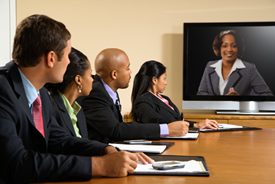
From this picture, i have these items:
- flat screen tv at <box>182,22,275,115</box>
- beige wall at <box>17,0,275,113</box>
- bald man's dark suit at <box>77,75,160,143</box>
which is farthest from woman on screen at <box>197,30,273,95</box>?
bald man's dark suit at <box>77,75,160,143</box>

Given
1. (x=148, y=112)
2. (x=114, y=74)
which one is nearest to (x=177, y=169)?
(x=114, y=74)

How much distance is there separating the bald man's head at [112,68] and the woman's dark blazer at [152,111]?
381 mm

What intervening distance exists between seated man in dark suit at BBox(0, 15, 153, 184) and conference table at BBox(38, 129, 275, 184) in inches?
2.4

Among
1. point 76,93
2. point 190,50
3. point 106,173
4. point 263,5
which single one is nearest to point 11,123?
point 106,173

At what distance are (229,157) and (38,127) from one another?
819 millimetres

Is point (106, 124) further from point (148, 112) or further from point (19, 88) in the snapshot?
point (19, 88)

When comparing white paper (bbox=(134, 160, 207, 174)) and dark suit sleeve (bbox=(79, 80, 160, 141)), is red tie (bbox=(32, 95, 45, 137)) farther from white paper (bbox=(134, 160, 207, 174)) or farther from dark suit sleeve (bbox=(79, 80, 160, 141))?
dark suit sleeve (bbox=(79, 80, 160, 141))

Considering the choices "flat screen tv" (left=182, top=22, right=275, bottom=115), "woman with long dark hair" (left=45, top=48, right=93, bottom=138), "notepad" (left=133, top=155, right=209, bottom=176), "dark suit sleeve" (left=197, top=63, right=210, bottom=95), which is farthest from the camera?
"dark suit sleeve" (left=197, top=63, right=210, bottom=95)

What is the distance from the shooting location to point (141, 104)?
277cm

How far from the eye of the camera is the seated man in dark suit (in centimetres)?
102

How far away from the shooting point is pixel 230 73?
4.48m

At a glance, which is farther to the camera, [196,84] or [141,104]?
[196,84]

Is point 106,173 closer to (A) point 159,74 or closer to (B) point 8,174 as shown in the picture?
(B) point 8,174

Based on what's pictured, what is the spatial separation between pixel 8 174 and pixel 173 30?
3929 millimetres
